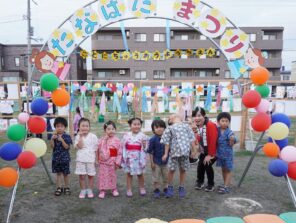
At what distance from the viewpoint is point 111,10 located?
5.74 meters

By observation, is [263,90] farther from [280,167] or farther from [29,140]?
[29,140]

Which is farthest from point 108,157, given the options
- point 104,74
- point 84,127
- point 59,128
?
point 104,74

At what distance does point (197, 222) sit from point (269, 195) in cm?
248

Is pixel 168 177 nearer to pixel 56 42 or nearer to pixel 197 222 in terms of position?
pixel 197 222

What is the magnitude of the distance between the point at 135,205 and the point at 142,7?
12.7 feet

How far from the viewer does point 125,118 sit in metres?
15.5

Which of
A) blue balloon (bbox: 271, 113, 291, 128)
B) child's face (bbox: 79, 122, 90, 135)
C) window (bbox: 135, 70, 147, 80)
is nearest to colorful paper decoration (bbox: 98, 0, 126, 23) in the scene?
child's face (bbox: 79, 122, 90, 135)

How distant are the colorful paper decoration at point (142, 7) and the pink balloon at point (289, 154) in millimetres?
3716

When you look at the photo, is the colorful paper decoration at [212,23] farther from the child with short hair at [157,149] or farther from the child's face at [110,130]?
the child's face at [110,130]

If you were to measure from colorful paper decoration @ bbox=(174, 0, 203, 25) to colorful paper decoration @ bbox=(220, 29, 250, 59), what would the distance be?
2.59 feet

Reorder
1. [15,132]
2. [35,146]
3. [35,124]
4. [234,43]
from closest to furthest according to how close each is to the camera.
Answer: [15,132], [35,146], [35,124], [234,43]

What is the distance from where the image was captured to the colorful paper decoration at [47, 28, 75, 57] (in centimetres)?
612

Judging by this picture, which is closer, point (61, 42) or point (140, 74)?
point (61, 42)

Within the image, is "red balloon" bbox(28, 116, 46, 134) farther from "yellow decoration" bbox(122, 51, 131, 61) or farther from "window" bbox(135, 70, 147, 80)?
"window" bbox(135, 70, 147, 80)
